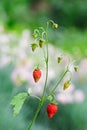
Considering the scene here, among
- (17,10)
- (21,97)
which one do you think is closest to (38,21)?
(17,10)

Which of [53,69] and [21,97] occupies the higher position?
[21,97]

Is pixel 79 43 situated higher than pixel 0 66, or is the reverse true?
pixel 0 66

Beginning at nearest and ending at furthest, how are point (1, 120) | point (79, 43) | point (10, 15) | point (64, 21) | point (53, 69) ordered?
point (1, 120) → point (53, 69) → point (79, 43) → point (10, 15) → point (64, 21)

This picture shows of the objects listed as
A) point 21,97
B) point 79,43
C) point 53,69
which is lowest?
point 79,43

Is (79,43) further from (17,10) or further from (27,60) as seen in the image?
(27,60)

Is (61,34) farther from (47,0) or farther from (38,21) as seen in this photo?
(47,0)

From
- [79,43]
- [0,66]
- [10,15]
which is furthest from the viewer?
[10,15]

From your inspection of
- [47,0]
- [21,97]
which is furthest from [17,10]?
[21,97]

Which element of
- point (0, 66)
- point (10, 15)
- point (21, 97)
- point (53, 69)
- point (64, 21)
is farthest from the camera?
point (64, 21)

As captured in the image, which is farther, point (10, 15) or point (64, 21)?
point (64, 21)
